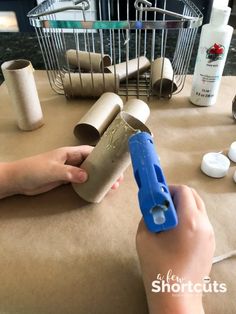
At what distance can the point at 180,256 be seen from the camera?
0.30 m

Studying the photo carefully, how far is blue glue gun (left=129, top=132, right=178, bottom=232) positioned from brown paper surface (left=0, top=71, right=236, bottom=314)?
4.3 inches

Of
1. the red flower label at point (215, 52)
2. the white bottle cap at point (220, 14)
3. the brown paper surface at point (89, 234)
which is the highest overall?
the white bottle cap at point (220, 14)

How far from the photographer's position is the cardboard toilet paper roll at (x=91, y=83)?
675mm

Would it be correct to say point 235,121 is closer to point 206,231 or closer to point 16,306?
point 206,231

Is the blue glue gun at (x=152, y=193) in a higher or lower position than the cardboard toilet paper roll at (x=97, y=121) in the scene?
higher

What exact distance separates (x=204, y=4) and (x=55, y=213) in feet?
5.47

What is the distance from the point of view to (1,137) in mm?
580

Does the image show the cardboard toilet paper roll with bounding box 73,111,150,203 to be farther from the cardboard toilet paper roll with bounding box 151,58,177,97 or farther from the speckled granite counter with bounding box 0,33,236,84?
the speckled granite counter with bounding box 0,33,236,84

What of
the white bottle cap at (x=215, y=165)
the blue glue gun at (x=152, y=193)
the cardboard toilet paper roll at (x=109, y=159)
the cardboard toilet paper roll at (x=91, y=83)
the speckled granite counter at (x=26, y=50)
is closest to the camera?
the blue glue gun at (x=152, y=193)

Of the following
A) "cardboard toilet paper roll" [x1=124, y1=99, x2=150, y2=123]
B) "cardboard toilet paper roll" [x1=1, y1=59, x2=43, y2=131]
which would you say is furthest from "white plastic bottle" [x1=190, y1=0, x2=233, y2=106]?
"cardboard toilet paper roll" [x1=1, y1=59, x2=43, y2=131]

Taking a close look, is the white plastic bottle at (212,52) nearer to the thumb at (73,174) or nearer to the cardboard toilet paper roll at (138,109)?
the cardboard toilet paper roll at (138,109)

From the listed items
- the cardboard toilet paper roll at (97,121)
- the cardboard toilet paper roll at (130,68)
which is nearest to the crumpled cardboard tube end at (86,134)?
the cardboard toilet paper roll at (97,121)

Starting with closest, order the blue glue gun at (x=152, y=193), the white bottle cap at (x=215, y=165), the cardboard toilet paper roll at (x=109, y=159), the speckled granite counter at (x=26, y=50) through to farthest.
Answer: the blue glue gun at (x=152, y=193), the cardboard toilet paper roll at (x=109, y=159), the white bottle cap at (x=215, y=165), the speckled granite counter at (x=26, y=50)

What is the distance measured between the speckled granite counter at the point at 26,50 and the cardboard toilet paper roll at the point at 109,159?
1.66 feet
